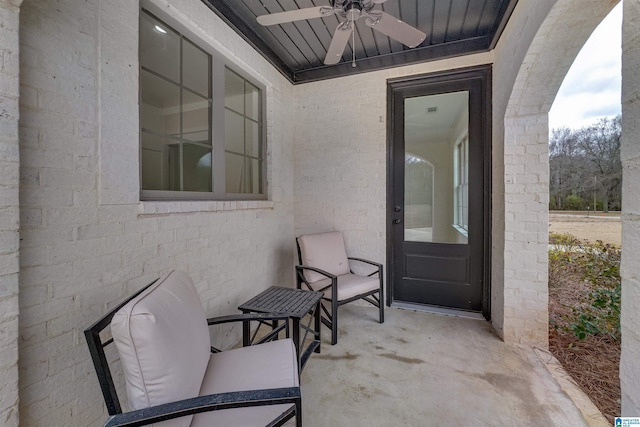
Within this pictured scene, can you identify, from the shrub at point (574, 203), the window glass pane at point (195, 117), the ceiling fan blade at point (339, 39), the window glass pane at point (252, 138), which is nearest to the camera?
the ceiling fan blade at point (339, 39)

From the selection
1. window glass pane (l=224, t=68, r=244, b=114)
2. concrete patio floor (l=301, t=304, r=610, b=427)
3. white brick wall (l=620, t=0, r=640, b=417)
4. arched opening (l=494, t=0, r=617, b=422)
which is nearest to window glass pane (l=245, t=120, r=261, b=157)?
window glass pane (l=224, t=68, r=244, b=114)

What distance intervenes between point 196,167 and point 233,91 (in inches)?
35.9

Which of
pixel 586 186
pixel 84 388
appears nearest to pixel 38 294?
pixel 84 388

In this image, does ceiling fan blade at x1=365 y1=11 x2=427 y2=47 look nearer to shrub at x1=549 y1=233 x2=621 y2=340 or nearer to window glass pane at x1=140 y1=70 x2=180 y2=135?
window glass pane at x1=140 y1=70 x2=180 y2=135

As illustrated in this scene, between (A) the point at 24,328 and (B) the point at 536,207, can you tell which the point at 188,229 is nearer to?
(A) the point at 24,328

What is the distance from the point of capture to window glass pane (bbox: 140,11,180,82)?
174 centimetres

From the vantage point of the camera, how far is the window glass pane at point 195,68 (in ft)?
6.68

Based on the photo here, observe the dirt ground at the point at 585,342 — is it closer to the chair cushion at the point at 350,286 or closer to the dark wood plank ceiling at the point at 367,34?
the chair cushion at the point at 350,286

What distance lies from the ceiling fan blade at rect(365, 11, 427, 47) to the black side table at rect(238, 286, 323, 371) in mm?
1976

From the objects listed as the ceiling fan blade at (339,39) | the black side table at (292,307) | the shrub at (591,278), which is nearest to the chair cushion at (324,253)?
the black side table at (292,307)

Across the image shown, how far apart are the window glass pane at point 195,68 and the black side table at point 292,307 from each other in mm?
1682

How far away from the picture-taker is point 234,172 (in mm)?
2564

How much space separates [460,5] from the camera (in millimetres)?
2281

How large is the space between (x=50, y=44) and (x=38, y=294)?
1064 millimetres
